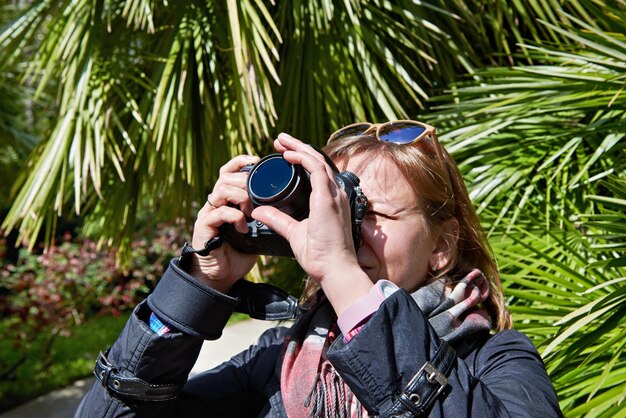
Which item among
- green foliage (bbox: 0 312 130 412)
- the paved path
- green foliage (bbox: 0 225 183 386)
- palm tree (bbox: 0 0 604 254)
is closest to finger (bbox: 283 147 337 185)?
palm tree (bbox: 0 0 604 254)

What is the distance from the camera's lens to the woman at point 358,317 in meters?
1.13

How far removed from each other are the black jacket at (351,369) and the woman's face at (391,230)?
0.16 meters

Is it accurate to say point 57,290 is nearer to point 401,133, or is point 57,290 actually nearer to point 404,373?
point 401,133

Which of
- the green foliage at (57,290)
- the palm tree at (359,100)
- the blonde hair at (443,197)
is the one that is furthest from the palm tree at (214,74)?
the green foliage at (57,290)

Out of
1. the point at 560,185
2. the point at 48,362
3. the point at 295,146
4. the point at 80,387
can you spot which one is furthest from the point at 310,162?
the point at 48,362

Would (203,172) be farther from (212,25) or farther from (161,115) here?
(212,25)

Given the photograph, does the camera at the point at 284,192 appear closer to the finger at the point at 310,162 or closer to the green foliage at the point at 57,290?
the finger at the point at 310,162

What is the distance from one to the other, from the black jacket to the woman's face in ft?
0.52

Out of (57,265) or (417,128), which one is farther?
(57,265)

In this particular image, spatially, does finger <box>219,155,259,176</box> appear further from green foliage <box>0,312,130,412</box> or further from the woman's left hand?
green foliage <box>0,312,130,412</box>

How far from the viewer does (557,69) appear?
2346mm

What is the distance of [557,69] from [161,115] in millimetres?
1395

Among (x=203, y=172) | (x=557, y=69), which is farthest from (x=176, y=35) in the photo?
(x=557, y=69)

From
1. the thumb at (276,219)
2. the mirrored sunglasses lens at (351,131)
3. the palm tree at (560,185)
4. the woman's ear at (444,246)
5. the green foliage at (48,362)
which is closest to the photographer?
the thumb at (276,219)
